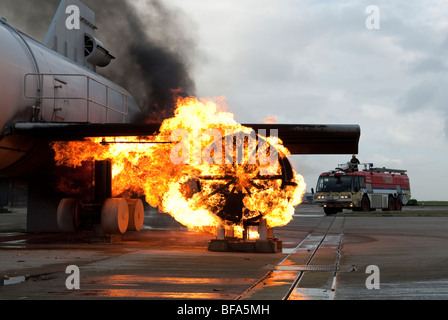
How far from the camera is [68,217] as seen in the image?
50.5 ft

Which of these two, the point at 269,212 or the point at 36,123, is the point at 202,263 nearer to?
the point at 269,212

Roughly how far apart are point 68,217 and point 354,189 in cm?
2780

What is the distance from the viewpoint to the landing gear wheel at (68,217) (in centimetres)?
1540

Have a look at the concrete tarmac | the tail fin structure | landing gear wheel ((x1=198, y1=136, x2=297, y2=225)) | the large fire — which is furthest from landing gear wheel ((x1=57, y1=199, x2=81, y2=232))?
the tail fin structure

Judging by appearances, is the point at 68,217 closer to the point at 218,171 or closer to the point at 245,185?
the point at 218,171

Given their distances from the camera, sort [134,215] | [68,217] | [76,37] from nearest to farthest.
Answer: [68,217] → [134,215] → [76,37]

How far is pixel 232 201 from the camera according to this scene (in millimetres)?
12859

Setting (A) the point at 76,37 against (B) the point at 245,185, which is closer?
(B) the point at 245,185

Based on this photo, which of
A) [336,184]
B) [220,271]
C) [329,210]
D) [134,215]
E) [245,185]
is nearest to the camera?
[220,271]

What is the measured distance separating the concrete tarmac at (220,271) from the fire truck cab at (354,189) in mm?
23813

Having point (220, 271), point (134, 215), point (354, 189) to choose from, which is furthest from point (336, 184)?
point (220, 271)

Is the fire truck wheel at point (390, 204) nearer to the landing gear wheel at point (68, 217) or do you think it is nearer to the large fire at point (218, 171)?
the large fire at point (218, 171)

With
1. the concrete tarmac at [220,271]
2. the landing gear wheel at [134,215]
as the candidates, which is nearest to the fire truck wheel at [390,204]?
the concrete tarmac at [220,271]
